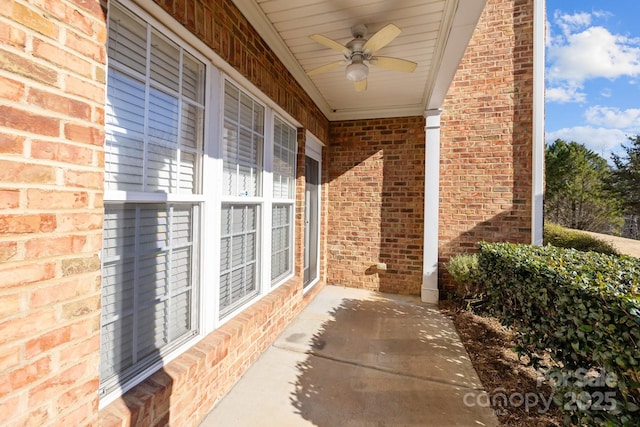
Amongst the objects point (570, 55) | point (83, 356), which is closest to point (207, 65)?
point (83, 356)

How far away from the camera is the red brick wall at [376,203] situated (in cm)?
471

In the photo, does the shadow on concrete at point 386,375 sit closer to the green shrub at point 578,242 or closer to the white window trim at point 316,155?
the white window trim at point 316,155

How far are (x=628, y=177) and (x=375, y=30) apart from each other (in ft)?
68.9

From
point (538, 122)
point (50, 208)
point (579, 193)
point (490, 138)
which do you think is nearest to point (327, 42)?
point (50, 208)

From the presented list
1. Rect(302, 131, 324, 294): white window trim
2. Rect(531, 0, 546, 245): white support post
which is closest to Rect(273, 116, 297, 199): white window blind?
Rect(302, 131, 324, 294): white window trim

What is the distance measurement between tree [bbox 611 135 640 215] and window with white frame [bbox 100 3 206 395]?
2155 cm

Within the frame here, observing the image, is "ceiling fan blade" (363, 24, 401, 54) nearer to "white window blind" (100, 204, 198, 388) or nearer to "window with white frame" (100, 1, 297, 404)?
"window with white frame" (100, 1, 297, 404)

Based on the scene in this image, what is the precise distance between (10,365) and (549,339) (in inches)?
117

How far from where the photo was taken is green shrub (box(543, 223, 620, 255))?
19.6 feet

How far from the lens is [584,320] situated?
5.71 feet

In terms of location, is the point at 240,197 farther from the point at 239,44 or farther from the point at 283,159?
the point at 239,44

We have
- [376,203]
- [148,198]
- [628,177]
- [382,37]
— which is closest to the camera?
[148,198]

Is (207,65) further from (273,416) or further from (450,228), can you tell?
(450,228)

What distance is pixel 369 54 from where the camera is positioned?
263cm
